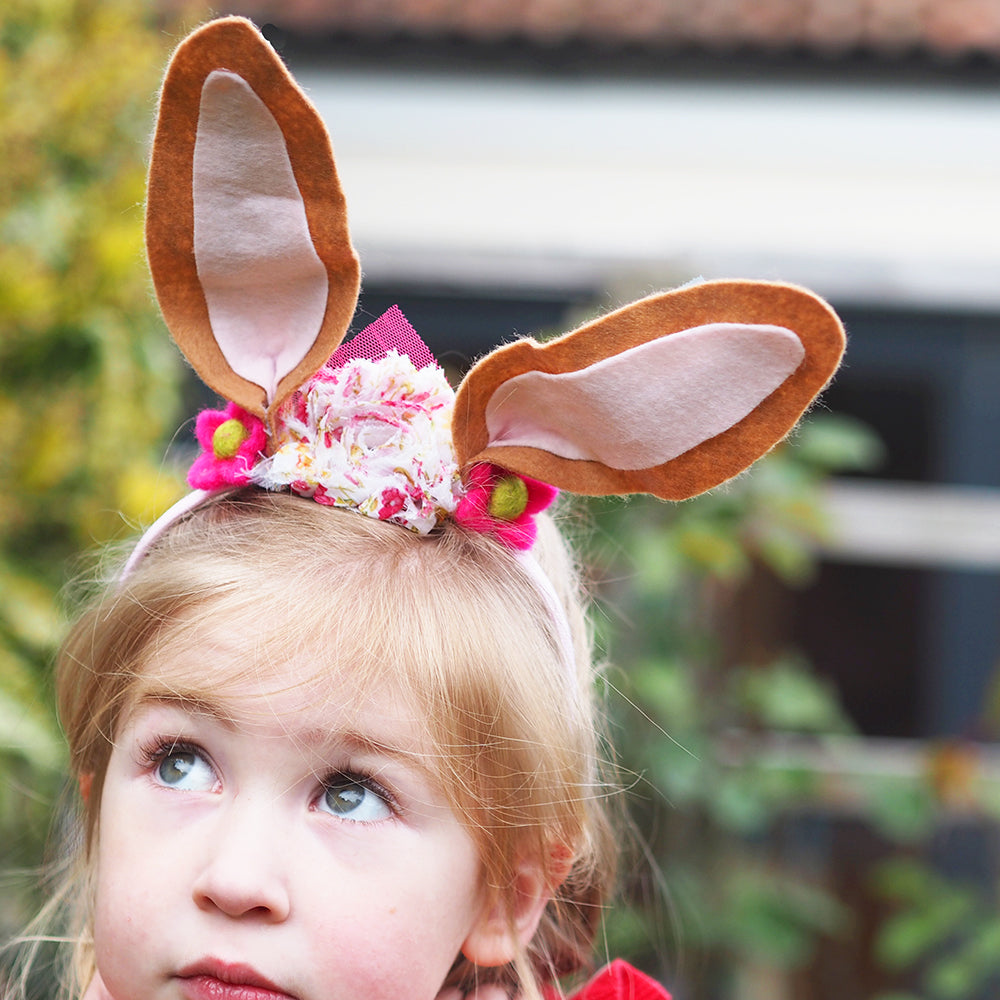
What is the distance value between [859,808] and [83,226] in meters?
3.77

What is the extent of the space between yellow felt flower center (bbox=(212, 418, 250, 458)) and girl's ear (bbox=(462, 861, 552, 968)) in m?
0.49

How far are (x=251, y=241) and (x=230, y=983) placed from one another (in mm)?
634

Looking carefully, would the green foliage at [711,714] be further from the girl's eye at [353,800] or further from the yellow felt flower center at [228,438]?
the girl's eye at [353,800]

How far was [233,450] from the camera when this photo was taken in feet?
3.89

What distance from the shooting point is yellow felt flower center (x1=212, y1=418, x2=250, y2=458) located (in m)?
1.18

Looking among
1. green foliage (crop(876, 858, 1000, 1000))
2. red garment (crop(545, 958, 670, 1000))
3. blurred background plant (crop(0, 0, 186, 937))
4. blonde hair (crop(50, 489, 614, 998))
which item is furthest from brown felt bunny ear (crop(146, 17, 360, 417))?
green foliage (crop(876, 858, 1000, 1000))

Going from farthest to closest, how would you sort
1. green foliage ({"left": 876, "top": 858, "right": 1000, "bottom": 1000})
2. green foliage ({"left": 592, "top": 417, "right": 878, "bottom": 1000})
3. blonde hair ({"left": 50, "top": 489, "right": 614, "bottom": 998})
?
1. green foliage ({"left": 592, "top": 417, "right": 878, "bottom": 1000})
2. green foliage ({"left": 876, "top": 858, "right": 1000, "bottom": 1000})
3. blonde hair ({"left": 50, "top": 489, "right": 614, "bottom": 998})

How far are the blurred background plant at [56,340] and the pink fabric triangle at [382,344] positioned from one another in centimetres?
83

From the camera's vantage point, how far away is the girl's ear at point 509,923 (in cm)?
116

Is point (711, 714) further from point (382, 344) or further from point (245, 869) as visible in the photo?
point (245, 869)

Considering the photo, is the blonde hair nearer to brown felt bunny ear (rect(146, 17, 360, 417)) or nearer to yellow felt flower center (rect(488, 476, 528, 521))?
yellow felt flower center (rect(488, 476, 528, 521))

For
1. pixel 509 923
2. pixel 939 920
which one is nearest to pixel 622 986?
pixel 509 923

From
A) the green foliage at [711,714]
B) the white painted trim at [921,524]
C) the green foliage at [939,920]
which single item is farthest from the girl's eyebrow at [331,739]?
the white painted trim at [921,524]

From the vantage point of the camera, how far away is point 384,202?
16.9 feet
